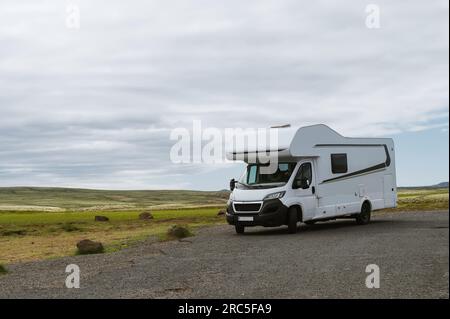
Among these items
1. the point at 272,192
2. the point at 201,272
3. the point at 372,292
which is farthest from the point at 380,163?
the point at 372,292

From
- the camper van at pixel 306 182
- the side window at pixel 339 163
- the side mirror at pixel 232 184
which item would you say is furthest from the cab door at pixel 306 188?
the side mirror at pixel 232 184

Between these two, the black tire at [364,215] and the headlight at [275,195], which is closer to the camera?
the headlight at [275,195]

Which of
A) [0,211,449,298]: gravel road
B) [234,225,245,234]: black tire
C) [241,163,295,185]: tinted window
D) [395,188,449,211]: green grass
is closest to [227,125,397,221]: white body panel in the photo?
[241,163,295,185]: tinted window

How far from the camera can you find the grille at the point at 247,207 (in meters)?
20.7

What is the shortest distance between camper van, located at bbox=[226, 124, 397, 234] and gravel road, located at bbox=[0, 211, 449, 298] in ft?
4.82

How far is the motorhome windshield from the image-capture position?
21.3 meters

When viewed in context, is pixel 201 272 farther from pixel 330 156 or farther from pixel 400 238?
pixel 330 156

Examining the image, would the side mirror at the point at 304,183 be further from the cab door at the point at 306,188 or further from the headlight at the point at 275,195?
the headlight at the point at 275,195

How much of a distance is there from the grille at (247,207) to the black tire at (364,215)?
5.73m

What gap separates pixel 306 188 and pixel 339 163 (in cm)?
220

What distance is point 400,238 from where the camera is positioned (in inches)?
693

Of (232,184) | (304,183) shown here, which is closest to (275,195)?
(304,183)

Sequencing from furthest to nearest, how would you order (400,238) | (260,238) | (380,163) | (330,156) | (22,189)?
1. (22,189)
2. (380,163)
3. (330,156)
4. (260,238)
5. (400,238)
